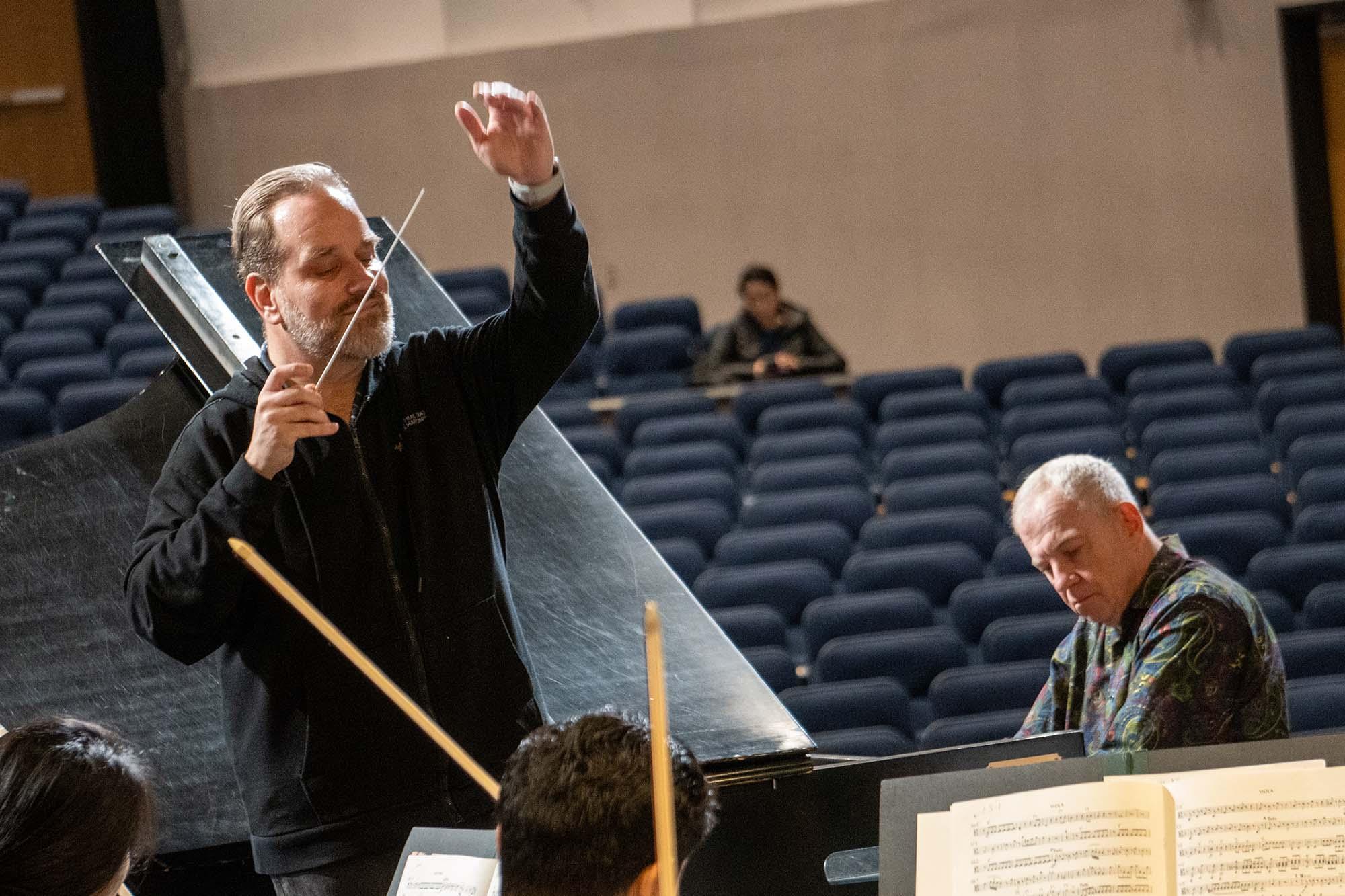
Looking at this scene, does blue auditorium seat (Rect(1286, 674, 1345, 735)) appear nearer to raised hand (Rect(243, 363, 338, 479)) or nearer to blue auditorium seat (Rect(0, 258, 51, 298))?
raised hand (Rect(243, 363, 338, 479))

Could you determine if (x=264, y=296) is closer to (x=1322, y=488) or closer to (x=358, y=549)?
(x=358, y=549)

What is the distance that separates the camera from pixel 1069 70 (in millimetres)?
8156

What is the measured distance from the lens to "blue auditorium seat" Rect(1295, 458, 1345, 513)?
503 cm

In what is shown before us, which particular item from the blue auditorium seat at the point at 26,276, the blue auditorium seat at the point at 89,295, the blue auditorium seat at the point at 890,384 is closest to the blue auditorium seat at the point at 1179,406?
the blue auditorium seat at the point at 890,384

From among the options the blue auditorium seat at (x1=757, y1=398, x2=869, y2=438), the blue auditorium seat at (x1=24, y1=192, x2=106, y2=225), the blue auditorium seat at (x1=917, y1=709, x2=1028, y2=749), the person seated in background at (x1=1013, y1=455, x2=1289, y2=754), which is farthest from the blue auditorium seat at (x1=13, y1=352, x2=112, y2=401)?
the person seated in background at (x1=1013, y1=455, x2=1289, y2=754)

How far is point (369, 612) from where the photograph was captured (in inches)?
70.0

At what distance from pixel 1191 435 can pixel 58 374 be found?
4.38m

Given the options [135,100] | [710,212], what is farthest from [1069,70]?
[135,100]

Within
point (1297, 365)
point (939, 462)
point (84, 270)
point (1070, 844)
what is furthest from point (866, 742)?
point (84, 270)

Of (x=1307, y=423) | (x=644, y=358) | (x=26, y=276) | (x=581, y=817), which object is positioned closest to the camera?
(x=581, y=817)

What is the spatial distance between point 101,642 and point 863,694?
1996 millimetres

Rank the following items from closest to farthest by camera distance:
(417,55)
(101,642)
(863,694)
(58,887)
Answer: (58,887) < (101,642) < (863,694) < (417,55)

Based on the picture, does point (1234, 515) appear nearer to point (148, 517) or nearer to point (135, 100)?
point (148, 517)

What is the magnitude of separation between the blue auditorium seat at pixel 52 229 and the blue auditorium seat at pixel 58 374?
1682mm
